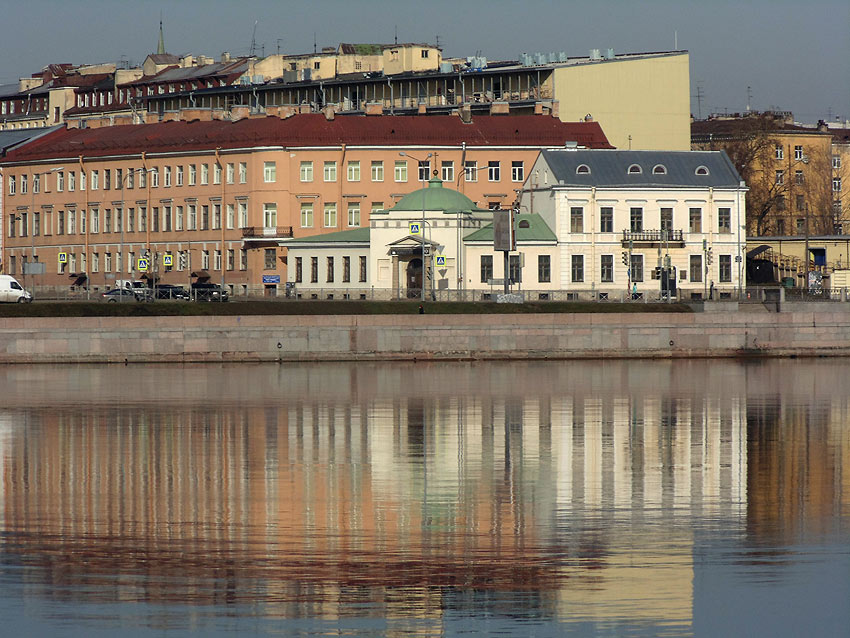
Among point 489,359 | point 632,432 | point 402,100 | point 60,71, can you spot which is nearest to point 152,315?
point 489,359

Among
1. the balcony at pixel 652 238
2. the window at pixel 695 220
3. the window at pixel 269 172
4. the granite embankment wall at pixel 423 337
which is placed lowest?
the granite embankment wall at pixel 423 337

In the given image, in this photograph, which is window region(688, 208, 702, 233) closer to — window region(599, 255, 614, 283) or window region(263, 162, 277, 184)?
window region(599, 255, 614, 283)

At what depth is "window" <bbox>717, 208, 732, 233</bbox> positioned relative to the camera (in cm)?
10675

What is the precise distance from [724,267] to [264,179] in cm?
3233

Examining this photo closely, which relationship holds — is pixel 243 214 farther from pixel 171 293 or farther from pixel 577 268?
pixel 577 268

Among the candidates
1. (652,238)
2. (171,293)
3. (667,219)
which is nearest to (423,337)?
(171,293)

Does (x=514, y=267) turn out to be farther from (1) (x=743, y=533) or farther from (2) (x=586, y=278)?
(1) (x=743, y=533)

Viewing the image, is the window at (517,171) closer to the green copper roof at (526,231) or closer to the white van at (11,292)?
the green copper roof at (526,231)

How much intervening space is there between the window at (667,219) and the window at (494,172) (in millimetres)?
16891

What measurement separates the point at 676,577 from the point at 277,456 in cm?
1575

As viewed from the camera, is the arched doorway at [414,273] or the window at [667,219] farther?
the window at [667,219]

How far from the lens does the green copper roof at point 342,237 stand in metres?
107

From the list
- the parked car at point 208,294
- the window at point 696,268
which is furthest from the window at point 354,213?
the window at point 696,268

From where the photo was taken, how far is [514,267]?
102312 mm
